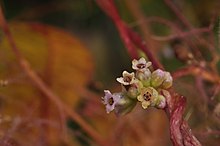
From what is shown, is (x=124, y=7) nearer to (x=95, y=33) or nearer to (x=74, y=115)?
(x=95, y=33)

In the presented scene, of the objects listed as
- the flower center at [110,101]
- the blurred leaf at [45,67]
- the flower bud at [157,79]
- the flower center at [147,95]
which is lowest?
the blurred leaf at [45,67]

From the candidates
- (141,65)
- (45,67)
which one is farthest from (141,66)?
(45,67)

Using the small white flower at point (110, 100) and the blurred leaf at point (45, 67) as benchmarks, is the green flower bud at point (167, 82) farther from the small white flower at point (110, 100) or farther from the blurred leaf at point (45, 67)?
the blurred leaf at point (45, 67)

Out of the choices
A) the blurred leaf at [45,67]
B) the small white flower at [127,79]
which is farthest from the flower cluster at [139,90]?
the blurred leaf at [45,67]

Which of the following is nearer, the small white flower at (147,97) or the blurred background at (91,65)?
the small white flower at (147,97)

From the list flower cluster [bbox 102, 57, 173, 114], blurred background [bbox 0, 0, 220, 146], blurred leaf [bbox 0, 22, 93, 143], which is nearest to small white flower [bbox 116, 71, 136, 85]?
flower cluster [bbox 102, 57, 173, 114]

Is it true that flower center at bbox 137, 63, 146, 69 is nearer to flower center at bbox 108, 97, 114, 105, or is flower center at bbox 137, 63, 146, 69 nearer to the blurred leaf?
flower center at bbox 108, 97, 114, 105

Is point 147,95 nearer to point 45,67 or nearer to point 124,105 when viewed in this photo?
point 124,105
